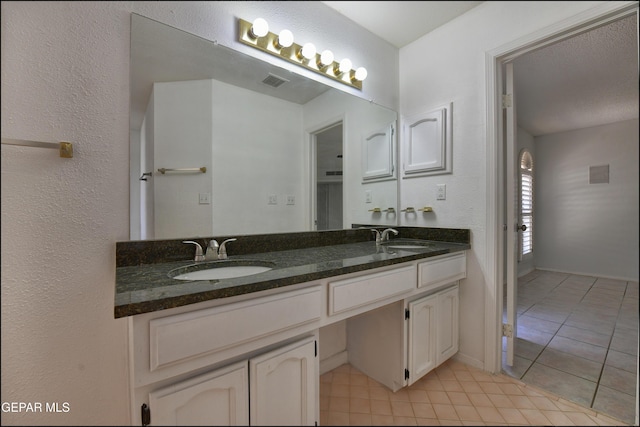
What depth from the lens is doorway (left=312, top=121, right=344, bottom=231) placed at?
4.65 ft

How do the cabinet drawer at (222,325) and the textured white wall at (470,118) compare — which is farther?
the textured white wall at (470,118)

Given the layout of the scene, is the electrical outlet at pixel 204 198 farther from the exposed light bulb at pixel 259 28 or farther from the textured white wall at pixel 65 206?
the exposed light bulb at pixel 259 28

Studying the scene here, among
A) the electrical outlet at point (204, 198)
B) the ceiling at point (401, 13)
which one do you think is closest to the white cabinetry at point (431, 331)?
the electrical outlet at point (204, 198)

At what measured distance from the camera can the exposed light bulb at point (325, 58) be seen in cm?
137

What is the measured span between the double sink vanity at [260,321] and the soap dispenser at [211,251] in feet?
0.15

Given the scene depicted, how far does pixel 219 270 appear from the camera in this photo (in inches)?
37.6

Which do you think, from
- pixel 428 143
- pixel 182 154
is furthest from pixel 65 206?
pixel 428 143

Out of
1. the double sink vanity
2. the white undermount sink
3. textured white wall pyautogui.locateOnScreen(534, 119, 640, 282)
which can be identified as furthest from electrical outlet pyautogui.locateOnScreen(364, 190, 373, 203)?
textured white wall pyautogui.locateOnScreen(534, 119, 640, 282)

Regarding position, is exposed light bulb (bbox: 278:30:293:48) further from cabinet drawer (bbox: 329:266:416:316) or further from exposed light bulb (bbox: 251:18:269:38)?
cabinet drawer (bbox: 329:266:416:316)

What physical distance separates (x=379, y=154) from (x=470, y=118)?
56 centimetres

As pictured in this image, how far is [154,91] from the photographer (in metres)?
0.94

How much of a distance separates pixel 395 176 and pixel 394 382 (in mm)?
1247

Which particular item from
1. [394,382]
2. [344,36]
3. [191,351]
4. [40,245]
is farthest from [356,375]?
[344,36]

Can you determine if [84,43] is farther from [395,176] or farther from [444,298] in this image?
[444,298]
